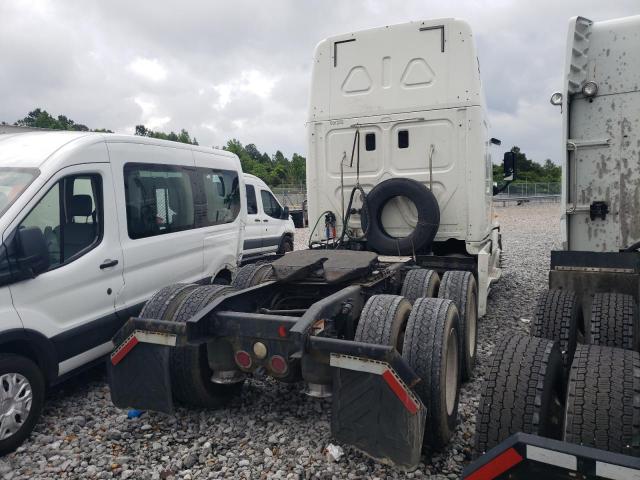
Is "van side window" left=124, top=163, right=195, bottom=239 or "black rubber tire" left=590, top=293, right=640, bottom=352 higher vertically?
"van side window" left=124, top=163, right=195, bottom=239

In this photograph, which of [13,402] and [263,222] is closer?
[13,402]

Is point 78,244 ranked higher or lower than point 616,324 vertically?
higher

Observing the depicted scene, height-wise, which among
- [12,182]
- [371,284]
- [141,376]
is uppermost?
[12,182]

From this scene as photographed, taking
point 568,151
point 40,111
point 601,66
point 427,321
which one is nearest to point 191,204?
point 427,321

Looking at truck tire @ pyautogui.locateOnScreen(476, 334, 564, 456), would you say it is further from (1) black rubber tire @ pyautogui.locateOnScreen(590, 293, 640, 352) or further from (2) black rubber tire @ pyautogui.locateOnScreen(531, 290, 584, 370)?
(2) black rubber tire @ pyautogui.locateOnScreen(531, 290, 584, 370)

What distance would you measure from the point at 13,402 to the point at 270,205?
8.34 m

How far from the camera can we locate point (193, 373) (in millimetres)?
3547

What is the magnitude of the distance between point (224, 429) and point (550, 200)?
4666 centimetres

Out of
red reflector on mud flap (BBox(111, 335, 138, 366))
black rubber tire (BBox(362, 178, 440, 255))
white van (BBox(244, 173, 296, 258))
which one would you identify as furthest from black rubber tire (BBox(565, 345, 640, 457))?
white van (BBox(244, 173, 296, 258))

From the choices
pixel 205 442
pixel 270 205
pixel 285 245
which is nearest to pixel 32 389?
pixel 205 442

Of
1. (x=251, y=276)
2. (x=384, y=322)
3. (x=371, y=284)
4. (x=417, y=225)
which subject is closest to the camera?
(x=384, y=322)

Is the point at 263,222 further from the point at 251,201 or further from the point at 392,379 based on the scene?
the point at 392,379

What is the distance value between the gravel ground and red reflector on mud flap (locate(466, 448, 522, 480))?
995 mm

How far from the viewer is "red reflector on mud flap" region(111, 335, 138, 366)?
134 inches
